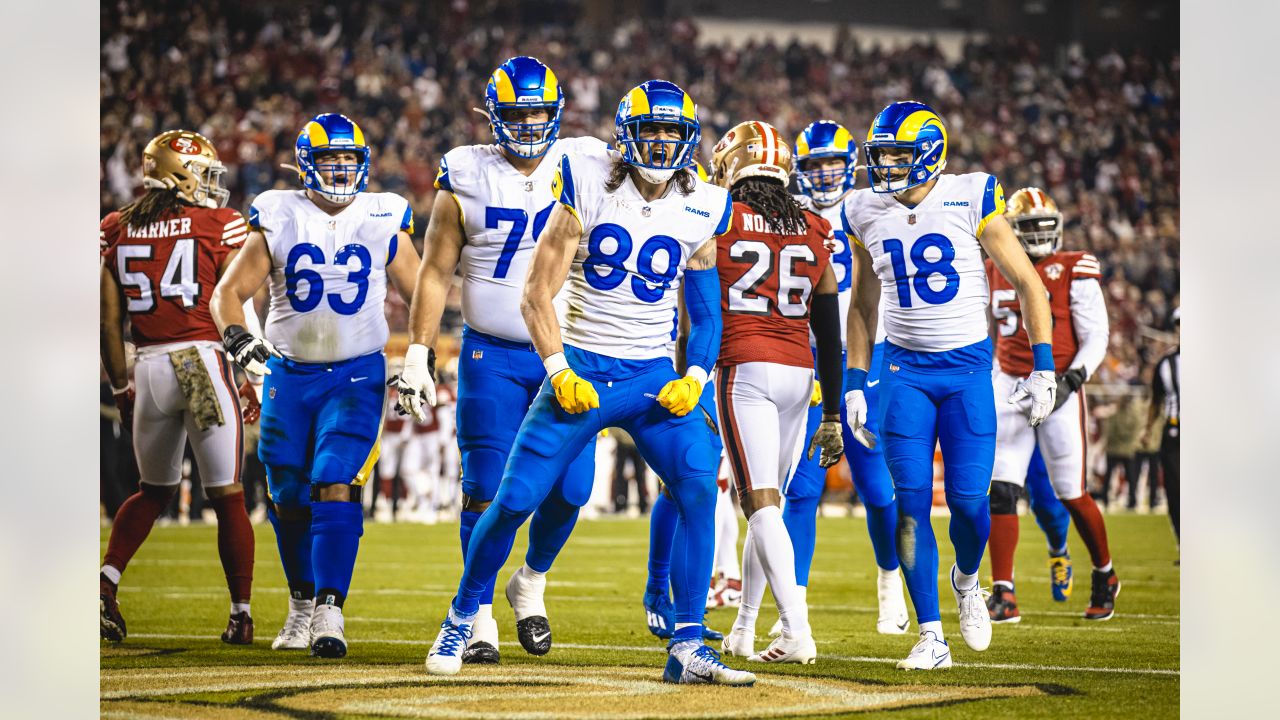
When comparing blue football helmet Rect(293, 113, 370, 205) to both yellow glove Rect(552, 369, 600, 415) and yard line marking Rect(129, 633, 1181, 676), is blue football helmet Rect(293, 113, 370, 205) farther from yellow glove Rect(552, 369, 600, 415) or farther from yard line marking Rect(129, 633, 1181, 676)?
yard line marking Rect(129, 633, 1181, 676)

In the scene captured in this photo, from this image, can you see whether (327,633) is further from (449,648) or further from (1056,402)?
(1056,402)

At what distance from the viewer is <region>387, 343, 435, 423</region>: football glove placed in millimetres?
4621

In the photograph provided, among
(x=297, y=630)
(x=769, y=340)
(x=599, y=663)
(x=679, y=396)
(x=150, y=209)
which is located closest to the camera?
(x=679, y=396)

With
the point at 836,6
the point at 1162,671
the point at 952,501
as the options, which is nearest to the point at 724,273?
the point at 952,501

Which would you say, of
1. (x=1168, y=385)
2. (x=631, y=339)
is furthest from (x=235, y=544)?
(x=1168, y=385)

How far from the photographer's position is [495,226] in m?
5.10

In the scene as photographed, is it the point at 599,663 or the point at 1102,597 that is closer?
the point at 599,663

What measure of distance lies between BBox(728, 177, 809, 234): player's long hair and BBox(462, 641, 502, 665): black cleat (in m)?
1.68

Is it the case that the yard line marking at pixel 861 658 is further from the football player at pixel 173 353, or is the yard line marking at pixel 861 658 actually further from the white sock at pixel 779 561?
the white sock at pixel 779 561

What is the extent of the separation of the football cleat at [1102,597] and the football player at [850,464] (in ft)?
3.16

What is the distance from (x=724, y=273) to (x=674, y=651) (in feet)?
4.39

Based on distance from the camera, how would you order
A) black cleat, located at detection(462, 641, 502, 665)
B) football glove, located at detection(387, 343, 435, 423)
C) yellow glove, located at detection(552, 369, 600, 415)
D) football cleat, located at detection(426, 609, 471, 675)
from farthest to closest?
black cleat, located at detection(462, 641, 502, 665) → football glove, located at detection(387, 343, 435, 423) → football cleat, located at detection(426, 609, 471, 675) → yellow glove, located at detection(552, 369, 600, 415)

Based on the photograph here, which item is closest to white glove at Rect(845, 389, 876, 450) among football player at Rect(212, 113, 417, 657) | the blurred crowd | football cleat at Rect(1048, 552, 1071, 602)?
football player at Rect(212, 113, 417, 657)

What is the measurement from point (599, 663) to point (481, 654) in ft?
1.28
